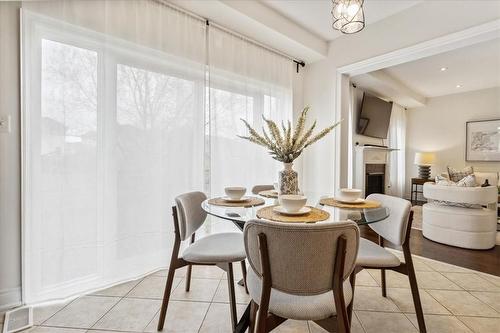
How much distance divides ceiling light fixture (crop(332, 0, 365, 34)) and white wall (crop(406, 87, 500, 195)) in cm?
591

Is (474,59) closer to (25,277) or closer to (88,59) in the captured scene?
(88,59)

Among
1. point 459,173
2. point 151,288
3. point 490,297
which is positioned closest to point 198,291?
point 151,288

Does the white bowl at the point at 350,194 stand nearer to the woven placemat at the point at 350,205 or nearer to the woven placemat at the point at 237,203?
the woven placemat at the point at 350,205

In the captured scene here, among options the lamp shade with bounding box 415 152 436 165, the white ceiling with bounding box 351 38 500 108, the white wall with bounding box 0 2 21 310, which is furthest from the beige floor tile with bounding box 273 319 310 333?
the lamp shade with bounding box 415 152 436 165

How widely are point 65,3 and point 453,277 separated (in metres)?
3.81

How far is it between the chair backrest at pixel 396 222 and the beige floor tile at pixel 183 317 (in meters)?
1.24

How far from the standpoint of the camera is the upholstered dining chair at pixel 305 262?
2.85 feet

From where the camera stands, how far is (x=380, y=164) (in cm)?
527

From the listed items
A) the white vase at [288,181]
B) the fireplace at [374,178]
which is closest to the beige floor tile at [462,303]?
the white vase at [288,181]

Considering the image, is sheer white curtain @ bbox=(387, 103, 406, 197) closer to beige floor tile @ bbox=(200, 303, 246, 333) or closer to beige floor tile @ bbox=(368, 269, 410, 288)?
beige floor tile @ bbox=(368, 269, 410, 288)

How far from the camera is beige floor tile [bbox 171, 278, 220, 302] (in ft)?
5.95

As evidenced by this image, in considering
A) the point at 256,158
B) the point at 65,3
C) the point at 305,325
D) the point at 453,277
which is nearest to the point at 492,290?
the point at 453,277

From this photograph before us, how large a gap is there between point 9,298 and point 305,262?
2.02 m

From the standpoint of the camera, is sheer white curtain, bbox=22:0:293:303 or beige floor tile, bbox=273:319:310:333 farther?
sheer white curtain, bbox=22:0:293:303
